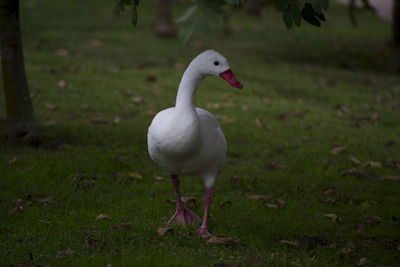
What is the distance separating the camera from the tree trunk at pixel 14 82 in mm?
6027

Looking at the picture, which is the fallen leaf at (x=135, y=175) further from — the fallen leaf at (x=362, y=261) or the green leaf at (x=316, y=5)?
the green leaf at (x=316, y=5)

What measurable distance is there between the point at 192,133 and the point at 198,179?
2.04 m

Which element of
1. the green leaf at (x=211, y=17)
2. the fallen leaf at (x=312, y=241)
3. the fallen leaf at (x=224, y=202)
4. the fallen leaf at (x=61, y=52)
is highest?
the green leaf at (x=211, y=17)

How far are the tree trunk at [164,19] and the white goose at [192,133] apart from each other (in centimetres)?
1118

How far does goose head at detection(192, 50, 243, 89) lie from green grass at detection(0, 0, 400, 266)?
1.37 m

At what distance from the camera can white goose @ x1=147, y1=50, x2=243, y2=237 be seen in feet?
13.0

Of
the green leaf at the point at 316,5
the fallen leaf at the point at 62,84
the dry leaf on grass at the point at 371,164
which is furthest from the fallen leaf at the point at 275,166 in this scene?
the fallen leaf at the point at 62,84

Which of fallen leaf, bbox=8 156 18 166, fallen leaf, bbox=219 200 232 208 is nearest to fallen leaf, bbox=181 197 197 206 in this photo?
fallen leaf, bbox=219 200 232 208

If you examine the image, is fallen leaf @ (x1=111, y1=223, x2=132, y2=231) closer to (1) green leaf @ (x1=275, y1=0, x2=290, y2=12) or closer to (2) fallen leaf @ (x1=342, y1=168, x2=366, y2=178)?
(1) green leaf @ (x1=275, y1=0, x2=290, y2=12)

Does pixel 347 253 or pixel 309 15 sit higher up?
pixel 309 15

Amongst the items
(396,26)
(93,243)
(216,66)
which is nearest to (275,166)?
(216,66)

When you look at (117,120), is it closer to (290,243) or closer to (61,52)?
(290,243)

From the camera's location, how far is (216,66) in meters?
4.05

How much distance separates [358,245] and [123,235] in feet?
6.76
